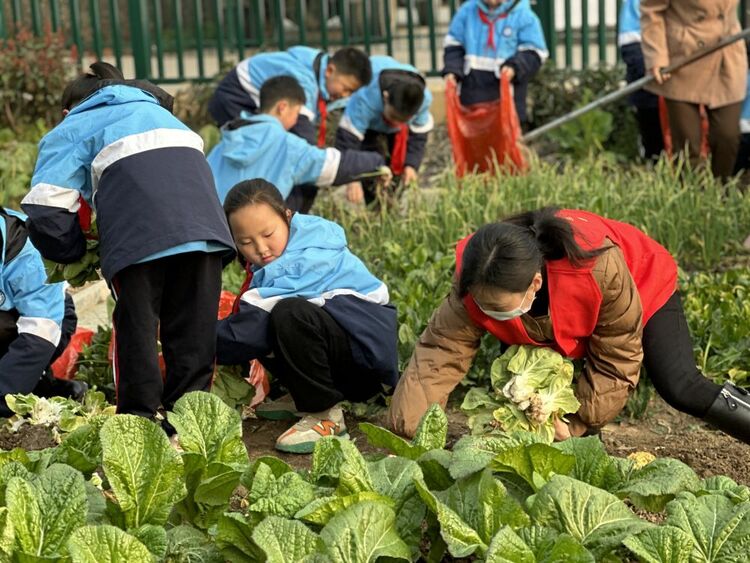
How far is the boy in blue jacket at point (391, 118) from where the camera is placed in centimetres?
654

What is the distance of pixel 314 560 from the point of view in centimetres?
235

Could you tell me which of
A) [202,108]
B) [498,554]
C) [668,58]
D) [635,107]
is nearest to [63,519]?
[498,554]

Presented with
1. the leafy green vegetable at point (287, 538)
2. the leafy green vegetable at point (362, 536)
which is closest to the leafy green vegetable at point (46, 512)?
the leafy green vegetable at point (287, 538)

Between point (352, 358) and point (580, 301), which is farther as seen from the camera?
point (352, 358)

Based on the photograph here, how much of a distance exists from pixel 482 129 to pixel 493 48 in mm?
513

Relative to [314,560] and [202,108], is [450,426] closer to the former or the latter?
[314,560]

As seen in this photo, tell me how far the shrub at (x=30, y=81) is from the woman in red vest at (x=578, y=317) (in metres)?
6.24

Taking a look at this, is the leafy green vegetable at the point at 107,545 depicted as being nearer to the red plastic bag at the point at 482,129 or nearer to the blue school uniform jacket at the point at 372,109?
the blue school uniform jacket at the point at 372,109

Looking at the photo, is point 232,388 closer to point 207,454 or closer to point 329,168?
point 207,454

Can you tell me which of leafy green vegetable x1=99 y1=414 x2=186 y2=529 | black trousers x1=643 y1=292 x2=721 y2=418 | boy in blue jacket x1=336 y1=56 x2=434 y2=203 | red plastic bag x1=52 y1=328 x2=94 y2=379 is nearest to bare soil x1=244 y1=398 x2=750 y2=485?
black trousers x1=643 y1=292 x2=721 y2=418

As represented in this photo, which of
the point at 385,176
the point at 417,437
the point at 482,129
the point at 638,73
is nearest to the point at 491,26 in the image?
the point at 482,129

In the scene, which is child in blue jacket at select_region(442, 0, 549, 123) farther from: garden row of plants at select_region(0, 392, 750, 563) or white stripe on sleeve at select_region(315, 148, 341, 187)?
garden row of plants at select_region(0, 392, 750, 563)

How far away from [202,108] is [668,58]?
146 inches

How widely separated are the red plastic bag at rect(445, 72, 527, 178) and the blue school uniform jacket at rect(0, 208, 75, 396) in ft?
12.3
